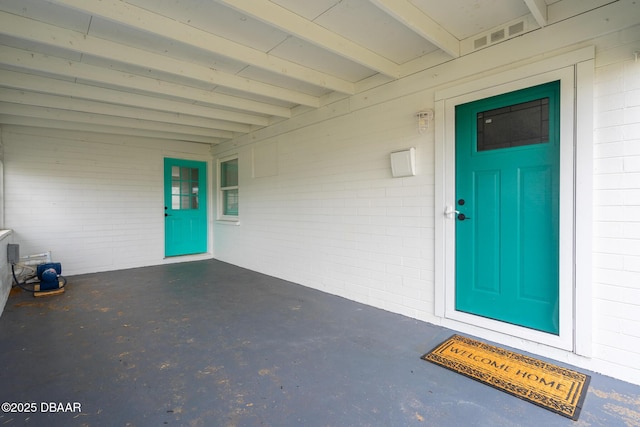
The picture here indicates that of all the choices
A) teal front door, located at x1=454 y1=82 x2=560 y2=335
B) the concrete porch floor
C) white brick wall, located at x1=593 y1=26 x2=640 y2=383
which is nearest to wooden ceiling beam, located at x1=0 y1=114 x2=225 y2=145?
the concrete porch floor

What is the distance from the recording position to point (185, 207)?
7117 mm

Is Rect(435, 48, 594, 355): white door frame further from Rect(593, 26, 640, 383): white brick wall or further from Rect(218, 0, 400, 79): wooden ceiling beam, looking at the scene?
Rect(218, 0, 400, 79): wooden ceiling beam

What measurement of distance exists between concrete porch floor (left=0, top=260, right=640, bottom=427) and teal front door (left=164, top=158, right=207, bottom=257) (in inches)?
116

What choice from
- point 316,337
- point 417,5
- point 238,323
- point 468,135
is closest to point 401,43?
point 417,5

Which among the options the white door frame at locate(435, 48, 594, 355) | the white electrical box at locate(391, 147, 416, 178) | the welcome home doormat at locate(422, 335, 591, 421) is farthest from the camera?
the white electrical box at locate(391, 147, 416, 178)

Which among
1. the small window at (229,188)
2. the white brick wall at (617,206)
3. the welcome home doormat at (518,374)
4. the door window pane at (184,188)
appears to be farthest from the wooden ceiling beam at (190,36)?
the door window pane at (184,188)

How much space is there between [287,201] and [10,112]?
4.08m

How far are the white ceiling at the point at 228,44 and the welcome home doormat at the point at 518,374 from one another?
271 centimetres

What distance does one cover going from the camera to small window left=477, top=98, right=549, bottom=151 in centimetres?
261

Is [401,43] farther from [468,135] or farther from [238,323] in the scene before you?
[238,323]

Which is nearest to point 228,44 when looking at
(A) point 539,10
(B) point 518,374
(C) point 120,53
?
(C) point 120,53

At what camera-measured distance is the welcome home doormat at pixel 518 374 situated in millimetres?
2023

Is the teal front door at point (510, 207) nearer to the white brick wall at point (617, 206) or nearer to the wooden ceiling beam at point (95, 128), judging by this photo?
the white brick wall at point (617, 206)

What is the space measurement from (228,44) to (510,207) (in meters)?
3.03
